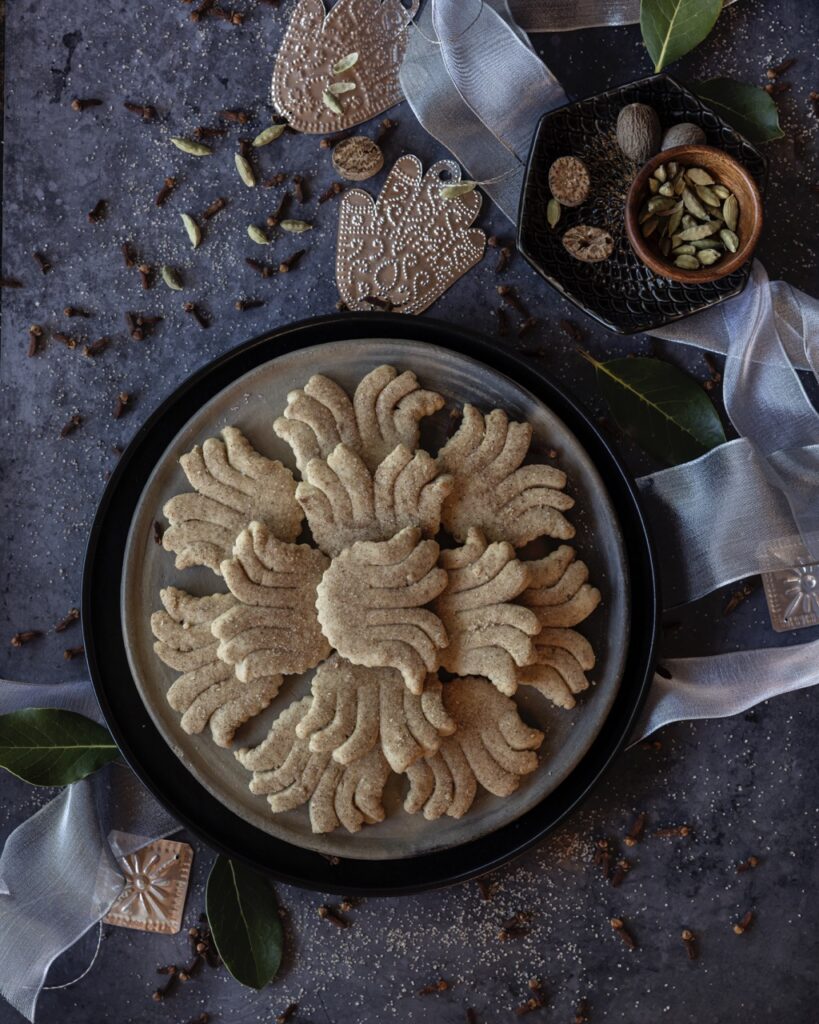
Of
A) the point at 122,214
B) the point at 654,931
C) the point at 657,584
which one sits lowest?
the point at 654,931

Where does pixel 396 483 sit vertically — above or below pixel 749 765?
above

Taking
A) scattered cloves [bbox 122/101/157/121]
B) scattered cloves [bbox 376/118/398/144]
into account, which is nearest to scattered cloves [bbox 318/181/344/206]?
scattered cloves [bbox 376/118/398/144]

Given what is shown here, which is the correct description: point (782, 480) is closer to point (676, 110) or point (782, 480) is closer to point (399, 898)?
point (676, 110)

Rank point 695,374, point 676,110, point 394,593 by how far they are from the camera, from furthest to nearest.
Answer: point 695,374
point 676,110
point 394,593

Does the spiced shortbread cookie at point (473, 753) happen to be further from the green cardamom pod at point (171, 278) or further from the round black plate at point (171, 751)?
the green cardamom pod at point (171, 278)

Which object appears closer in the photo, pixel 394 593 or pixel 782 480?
pixel 394 593

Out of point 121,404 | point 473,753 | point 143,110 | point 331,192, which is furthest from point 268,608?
point 143,110

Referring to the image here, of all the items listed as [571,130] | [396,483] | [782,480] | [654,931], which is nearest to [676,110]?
[571,130]

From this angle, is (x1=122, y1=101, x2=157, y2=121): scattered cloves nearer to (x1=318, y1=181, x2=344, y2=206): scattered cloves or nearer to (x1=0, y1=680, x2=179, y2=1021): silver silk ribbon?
(x1=318, y1=181, x2=344, y2=206): scattered cloves
